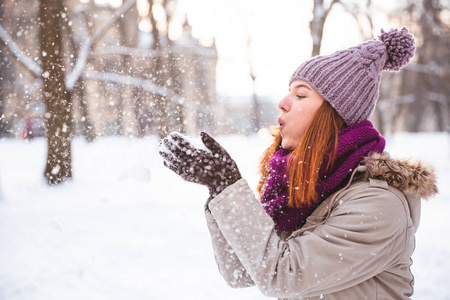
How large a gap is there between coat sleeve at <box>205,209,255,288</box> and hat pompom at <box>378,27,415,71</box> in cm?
103

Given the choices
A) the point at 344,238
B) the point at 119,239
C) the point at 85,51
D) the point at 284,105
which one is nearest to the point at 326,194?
the point at 344,238

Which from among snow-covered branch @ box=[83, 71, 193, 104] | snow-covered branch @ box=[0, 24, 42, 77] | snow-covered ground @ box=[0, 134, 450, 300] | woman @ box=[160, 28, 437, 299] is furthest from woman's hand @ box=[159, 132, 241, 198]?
snow-covered branch @ box=[83, 71, 193, 104]

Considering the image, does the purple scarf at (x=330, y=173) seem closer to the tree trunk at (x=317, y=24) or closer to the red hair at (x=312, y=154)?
the red hair at (x=312, y=154)

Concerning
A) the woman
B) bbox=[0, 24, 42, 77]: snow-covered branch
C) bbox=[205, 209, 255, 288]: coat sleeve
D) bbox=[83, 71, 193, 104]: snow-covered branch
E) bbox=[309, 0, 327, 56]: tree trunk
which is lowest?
bbox=[205, 209, 255, 288]: coat sleeve

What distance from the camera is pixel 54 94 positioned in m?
7.20

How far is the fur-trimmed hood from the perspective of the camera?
1343 millimetres

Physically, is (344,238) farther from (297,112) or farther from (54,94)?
(54,94)

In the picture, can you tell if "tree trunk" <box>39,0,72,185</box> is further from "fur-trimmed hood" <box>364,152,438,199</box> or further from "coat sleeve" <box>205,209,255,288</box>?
"fur-trimmed hood" <box>364,152,438,199</box>

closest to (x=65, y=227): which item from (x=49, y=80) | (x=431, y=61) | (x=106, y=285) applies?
(x=106, y=285)

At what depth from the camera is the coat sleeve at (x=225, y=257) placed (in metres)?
1.48

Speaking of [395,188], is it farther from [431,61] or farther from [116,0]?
[431,61]

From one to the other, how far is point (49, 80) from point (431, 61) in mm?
13317

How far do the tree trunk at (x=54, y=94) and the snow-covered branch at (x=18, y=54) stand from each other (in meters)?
0.12

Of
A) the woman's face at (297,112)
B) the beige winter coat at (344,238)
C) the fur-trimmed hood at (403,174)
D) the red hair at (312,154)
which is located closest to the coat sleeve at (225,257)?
the beige winter coat at (344,238)
